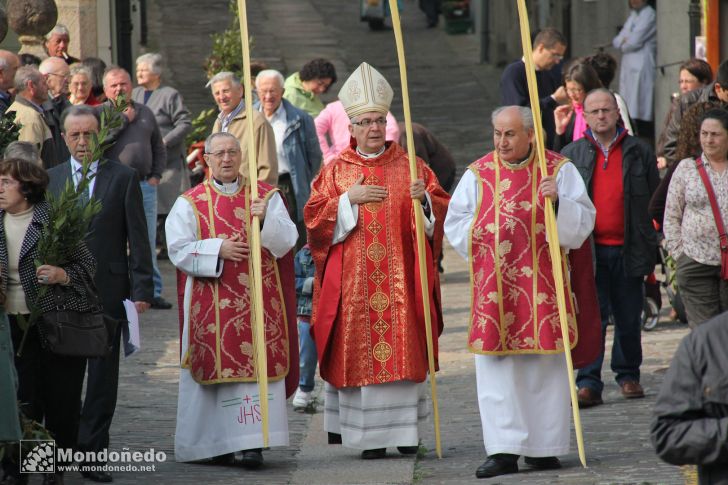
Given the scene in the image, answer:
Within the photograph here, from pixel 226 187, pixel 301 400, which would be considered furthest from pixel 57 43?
pixel 226 187

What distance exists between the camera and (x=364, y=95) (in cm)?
855

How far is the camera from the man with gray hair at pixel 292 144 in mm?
11484

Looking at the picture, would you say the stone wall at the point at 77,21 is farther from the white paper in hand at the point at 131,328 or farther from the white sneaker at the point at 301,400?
the white paper in hand at the point at 131,328

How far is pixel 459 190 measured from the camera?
8.27 m

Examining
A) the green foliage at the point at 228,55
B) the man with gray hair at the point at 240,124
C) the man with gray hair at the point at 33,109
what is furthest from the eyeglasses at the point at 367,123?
the green foliage at the point at 228,55

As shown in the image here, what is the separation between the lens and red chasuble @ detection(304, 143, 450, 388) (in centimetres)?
846

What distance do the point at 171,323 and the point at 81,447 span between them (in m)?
4.79

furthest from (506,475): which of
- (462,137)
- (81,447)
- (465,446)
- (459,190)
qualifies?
(462,137)

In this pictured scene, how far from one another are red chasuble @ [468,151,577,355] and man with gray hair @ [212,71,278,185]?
3.02 meters

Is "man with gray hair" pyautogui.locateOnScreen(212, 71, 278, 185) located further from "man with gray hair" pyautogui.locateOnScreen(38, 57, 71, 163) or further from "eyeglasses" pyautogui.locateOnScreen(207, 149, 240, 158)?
"eyeglasses" pyautogui.locateOnScreen(207, 149, 240, 158)

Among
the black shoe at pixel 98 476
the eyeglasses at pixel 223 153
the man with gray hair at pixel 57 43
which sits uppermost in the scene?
the man with gray hair at pixel 57 43

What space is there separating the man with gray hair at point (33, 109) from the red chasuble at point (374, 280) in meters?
2.27

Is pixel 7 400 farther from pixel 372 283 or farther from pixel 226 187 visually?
pixel 372 283

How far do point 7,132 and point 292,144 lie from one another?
4009 mm
